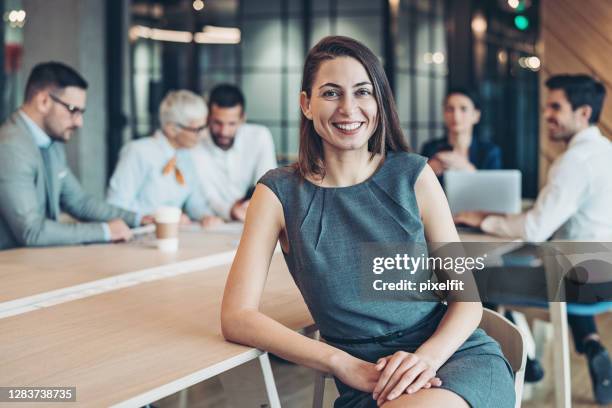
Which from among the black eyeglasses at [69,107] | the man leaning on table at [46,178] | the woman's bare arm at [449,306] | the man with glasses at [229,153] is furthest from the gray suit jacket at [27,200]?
the woman's bare arm at [449,306]

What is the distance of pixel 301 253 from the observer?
1.52m

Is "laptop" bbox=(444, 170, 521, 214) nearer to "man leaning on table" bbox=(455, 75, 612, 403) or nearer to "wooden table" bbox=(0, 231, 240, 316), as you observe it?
"man leaning on table" bbox=(455, 75, 612, 403)

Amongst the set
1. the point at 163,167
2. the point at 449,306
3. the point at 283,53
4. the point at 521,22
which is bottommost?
the point at 449,306

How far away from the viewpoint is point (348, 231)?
1.52m

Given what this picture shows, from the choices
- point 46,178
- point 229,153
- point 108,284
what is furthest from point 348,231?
point 229,153

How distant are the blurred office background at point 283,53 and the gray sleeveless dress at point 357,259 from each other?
131 cm

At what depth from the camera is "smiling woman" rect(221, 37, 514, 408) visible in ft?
4.77

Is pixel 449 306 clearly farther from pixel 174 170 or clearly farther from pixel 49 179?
pixel 174 170

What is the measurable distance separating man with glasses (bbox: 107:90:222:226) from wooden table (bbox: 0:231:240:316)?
741mm

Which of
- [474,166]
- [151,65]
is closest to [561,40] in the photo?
[474,166]

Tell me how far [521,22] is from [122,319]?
8.94ft

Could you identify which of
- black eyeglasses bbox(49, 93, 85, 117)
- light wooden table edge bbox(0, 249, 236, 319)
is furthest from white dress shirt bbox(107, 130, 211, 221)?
light wooden table edge bbox(0, 249, 236, 319)

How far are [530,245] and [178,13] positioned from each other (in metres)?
4.20

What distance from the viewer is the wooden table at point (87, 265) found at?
1914mm
